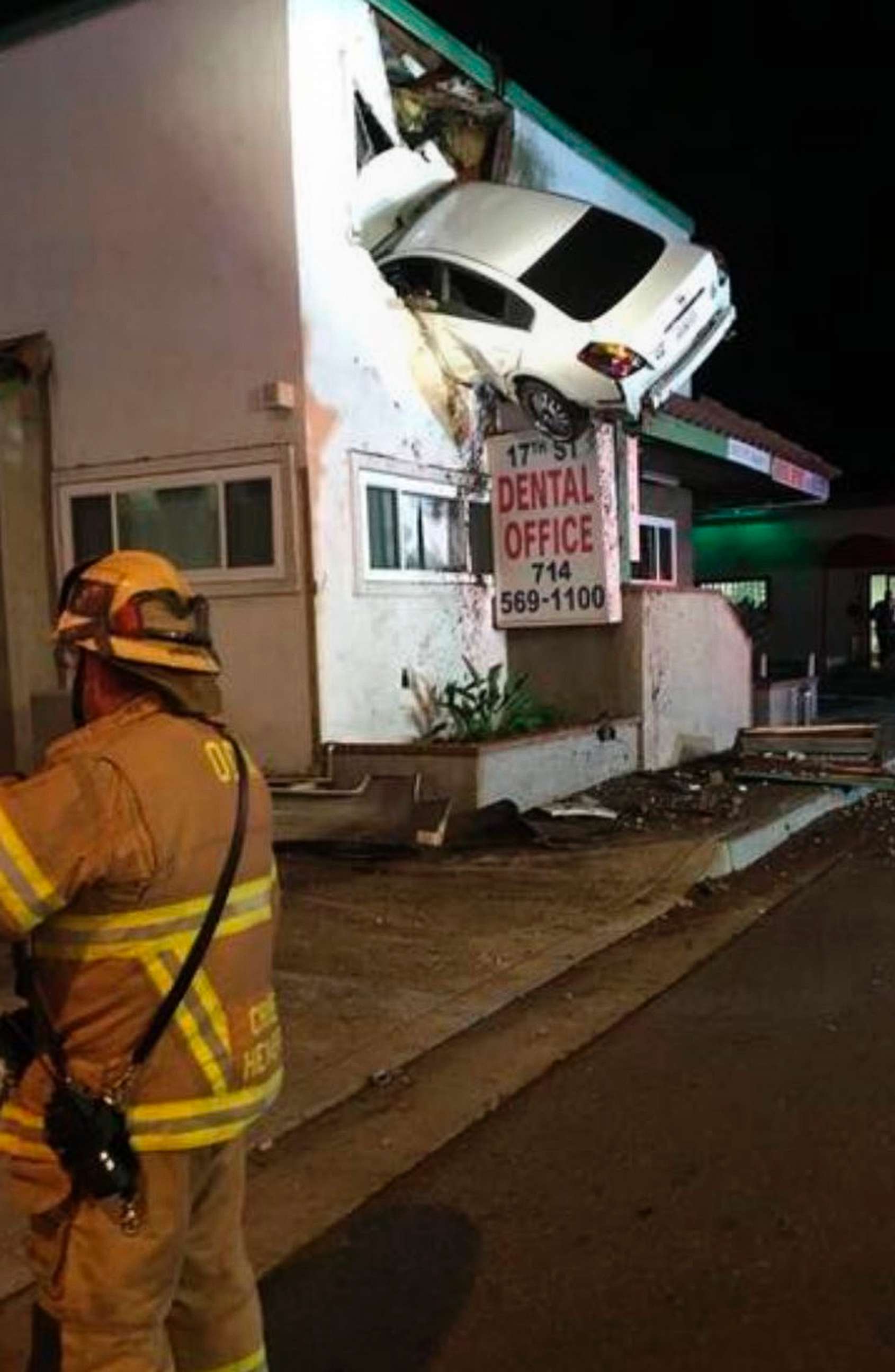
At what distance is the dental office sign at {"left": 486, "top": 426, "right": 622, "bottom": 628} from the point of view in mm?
10328

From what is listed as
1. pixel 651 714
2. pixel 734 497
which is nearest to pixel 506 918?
pixel 651 714

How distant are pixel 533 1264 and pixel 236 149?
8.56 meters

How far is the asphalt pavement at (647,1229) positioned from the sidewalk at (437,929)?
0.64 meters

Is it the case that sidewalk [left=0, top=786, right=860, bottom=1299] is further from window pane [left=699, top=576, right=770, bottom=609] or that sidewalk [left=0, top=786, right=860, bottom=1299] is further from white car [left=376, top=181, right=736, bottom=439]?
window pane [left=699, top=576, right=770, bottom=609]

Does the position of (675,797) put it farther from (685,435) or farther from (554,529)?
(685,435)

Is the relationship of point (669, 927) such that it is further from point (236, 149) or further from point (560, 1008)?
point (236, 149)

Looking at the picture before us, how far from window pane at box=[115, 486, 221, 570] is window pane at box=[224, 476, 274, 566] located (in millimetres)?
117

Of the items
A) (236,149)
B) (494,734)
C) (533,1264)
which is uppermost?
(236,149)

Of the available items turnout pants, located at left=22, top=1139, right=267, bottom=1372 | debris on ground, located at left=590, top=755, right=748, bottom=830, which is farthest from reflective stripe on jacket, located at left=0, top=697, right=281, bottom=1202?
debris on ground, located at left=590, top=755, right=748, bottom=830

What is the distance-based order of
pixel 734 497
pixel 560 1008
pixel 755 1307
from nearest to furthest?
pixel 755 1307 < pixel 560 1008 < pixel 734 497

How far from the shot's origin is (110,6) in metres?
10.3

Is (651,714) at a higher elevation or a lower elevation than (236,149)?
lower

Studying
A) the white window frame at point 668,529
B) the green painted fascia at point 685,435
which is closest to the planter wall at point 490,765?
the green painted fascia at point 685,435

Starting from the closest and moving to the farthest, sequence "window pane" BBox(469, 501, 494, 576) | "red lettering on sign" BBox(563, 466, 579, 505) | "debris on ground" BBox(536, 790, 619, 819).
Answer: "debris on ground" BBox(536, 790, 619, 819) → "red lettering on sign" BBox(563, 466, 579, 505) → "window pane" BBox(469, 501, 494, 576)
